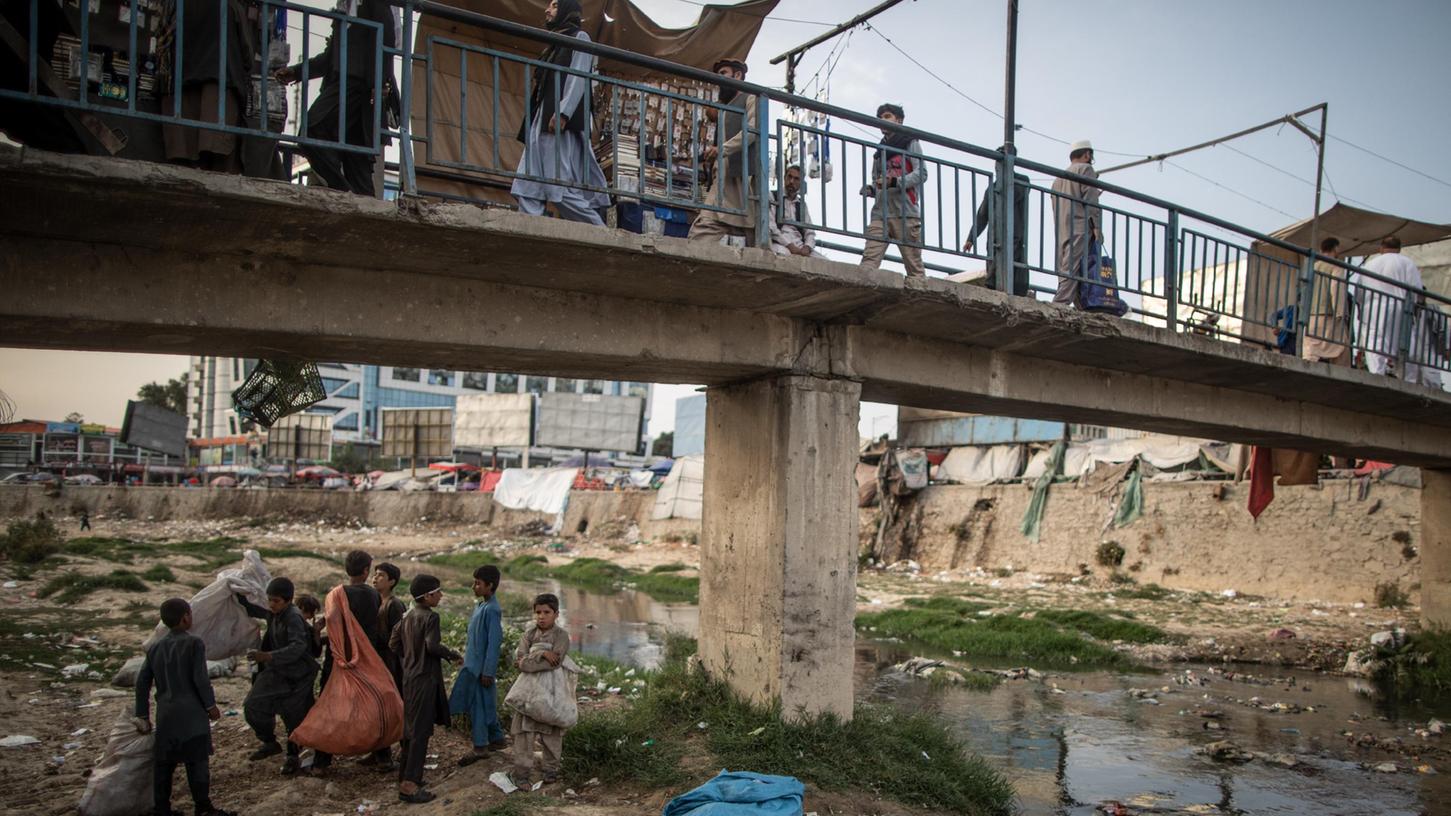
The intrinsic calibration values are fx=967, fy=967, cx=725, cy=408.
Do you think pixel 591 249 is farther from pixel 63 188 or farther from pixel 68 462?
pixel 68 462

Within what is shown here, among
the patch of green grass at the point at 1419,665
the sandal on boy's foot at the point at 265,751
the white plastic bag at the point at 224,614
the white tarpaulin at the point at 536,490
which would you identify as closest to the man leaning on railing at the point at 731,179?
the white plastic bag at the point at 224,614

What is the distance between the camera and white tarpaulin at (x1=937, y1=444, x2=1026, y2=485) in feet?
85.4

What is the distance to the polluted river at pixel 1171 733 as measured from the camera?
7.52 metres

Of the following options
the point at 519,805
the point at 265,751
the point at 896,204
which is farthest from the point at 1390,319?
the point at 265,751

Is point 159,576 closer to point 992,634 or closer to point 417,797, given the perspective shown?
point 417,797

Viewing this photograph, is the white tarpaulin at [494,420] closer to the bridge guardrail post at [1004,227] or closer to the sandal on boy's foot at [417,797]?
the bridge guardrail post at [1004,227]

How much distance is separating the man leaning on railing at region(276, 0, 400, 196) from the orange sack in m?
2.64

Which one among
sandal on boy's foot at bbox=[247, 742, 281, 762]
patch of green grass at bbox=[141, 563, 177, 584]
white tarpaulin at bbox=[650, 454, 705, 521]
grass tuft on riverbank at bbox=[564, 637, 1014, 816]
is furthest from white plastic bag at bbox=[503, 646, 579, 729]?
white tarpaulin at bbox=[650, 454, 705, 521]

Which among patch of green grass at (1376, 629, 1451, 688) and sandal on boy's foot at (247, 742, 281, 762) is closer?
sandal on boy's foot at (247, 742, 281, 762)

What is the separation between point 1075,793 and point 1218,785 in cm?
129

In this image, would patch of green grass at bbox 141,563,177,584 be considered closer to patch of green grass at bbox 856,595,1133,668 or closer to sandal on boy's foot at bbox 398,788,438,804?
patch of green grass at bbox 856,595,1133,668

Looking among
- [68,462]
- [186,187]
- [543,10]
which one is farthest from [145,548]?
[68,462]

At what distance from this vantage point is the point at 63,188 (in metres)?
3.99

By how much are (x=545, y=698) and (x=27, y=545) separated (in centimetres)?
1484
